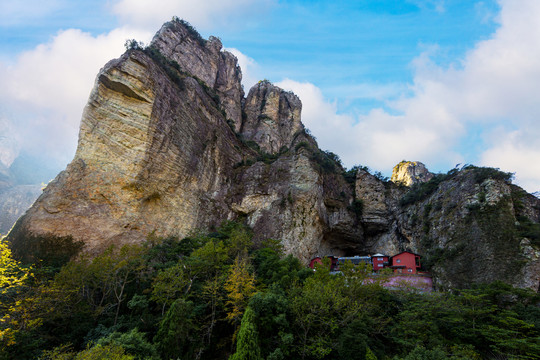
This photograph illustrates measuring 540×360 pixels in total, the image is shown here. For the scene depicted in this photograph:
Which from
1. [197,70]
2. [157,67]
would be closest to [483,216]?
[157,67]

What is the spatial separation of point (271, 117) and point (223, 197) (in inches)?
1169

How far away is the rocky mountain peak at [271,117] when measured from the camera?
56947 millimetres

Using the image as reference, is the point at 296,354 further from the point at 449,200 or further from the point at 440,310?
the point at 449,200

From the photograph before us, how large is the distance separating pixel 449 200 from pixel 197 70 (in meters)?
43.9

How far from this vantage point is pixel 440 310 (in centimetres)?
1822

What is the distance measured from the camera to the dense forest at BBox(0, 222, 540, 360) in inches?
555

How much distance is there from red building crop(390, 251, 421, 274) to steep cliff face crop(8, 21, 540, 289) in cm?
167

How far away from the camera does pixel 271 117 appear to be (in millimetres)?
59875

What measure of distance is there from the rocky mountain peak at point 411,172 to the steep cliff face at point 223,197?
19.9 meters

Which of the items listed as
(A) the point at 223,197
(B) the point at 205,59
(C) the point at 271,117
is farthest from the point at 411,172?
(B) the point at 205,59

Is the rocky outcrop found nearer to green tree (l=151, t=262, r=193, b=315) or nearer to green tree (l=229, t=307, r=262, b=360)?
green tree (l=151, t=262, r=193, b=315)

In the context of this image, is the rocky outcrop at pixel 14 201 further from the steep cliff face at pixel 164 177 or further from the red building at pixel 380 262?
the red building at pixel 380 262

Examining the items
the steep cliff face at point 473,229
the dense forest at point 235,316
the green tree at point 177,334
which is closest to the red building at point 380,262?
the steep cliff face at point 473,229

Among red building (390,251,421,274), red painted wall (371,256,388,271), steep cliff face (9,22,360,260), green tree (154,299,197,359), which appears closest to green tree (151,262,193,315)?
green tree (154,299,197,359)
